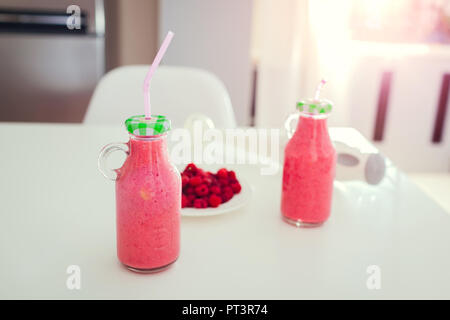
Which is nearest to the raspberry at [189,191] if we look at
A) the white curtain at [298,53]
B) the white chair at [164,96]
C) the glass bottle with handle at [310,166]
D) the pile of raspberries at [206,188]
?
the pile of raspberries at [206,188]

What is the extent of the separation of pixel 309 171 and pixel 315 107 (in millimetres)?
89

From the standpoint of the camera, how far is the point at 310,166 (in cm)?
71

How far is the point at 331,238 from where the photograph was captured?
0.72 metres

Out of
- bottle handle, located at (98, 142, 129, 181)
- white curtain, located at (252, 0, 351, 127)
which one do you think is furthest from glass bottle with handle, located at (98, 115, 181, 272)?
white curtain, located at (252, 0, 351, 127)

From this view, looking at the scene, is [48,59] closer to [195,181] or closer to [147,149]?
[195,181]

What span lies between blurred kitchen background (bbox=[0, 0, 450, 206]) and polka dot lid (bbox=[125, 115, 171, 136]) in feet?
6.25

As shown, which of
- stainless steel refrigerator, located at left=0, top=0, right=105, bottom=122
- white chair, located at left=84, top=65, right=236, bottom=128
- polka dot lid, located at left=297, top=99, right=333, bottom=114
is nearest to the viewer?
polka dot lid, located at left=297, top=99, right=333, bottom=114

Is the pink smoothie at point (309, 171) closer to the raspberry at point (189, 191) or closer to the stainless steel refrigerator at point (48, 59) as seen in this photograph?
the raspberry at point (189, 191)

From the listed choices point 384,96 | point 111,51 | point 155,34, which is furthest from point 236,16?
point 384,96

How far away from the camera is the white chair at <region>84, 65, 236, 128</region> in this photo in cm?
150

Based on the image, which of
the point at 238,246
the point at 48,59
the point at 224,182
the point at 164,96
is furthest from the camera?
the point at 48,59

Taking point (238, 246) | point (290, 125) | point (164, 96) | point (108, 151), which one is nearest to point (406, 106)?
point (164, 96)

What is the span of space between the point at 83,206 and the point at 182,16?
177cm

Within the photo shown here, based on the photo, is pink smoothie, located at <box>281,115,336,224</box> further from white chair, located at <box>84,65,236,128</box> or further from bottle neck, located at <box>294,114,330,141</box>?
white chair, located at <box>84,65,236,128</box>
